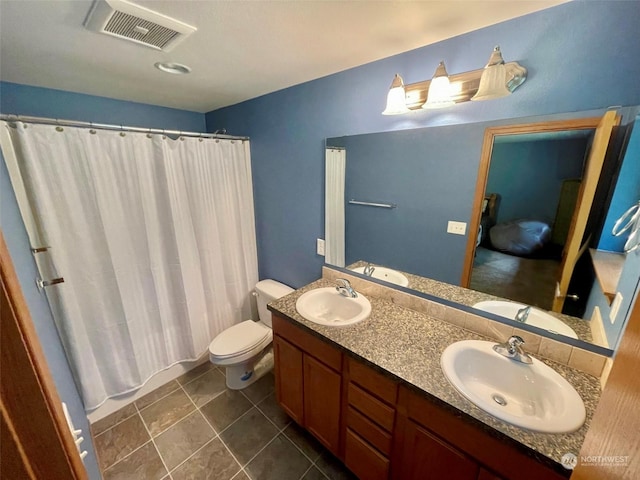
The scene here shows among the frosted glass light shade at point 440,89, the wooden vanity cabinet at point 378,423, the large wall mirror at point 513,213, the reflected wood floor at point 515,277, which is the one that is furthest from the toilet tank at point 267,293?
the frosted glass light shade at point 440,89

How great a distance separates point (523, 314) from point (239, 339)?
179 centimetres

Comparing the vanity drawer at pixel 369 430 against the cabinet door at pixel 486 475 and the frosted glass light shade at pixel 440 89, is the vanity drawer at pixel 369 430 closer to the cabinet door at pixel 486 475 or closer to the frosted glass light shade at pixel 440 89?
the cabinet door at pixel 486 475

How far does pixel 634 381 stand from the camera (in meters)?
0.42

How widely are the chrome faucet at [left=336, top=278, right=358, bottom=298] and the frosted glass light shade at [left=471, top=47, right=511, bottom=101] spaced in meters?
1.16

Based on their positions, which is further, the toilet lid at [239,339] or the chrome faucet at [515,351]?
the toilet lid at [239,339]

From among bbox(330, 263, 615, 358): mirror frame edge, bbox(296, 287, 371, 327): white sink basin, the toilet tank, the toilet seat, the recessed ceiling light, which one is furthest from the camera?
the toilet tank

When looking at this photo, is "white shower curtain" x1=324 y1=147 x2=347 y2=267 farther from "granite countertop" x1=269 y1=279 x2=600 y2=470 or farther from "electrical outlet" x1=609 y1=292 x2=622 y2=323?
"electrical outlet" x1=609 y1=292 x2=622 y2=323

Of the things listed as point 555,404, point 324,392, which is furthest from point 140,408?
point 555,404

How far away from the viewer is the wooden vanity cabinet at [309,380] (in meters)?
1.26

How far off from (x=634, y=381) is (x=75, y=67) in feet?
7.98

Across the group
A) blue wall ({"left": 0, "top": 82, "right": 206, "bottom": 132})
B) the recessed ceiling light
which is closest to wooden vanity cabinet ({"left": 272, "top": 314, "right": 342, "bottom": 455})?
the recessed ceiling light

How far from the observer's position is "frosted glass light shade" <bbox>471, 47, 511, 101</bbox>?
962 millimetres

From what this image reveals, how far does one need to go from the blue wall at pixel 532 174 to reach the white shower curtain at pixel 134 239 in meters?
1.88

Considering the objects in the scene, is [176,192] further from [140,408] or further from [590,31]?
[590,31]
